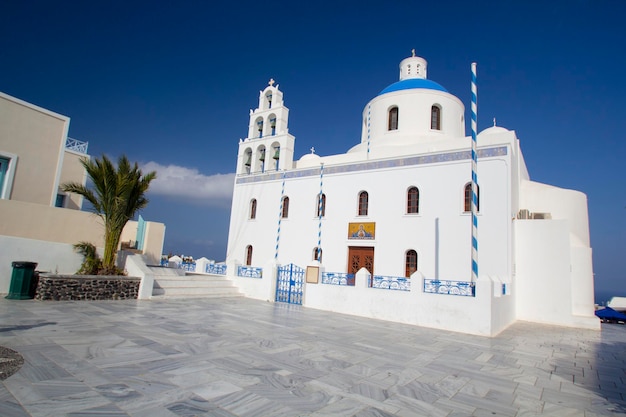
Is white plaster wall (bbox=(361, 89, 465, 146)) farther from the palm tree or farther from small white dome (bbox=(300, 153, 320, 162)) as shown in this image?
the palm tree

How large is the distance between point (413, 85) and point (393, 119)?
2283 mm

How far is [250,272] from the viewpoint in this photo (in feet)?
45.6

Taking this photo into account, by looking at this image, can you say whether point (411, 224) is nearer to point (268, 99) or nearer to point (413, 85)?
point (413, 85)

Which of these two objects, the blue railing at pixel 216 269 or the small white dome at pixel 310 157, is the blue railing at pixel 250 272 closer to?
the blue railing at pixel 216 269

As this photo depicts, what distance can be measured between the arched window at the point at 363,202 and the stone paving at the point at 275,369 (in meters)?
8.23

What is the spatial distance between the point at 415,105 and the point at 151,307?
15.0 m

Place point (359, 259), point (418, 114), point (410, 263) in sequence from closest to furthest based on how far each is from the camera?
point (410, 263) < point (359, 259) < point (418, 114)

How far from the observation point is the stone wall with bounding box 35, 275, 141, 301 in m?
9.14

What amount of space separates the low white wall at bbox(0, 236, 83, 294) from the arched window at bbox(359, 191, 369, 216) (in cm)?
1080

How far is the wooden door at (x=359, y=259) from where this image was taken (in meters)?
15.5

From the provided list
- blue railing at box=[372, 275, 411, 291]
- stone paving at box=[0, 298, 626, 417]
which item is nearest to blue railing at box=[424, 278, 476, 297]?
blue railing at box=[372, 275, 411, 291]

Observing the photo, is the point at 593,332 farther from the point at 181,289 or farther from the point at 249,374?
the point at 181,289

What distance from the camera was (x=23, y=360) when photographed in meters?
4.21

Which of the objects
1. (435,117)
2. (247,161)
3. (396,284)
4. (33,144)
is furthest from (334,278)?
(33,144)
